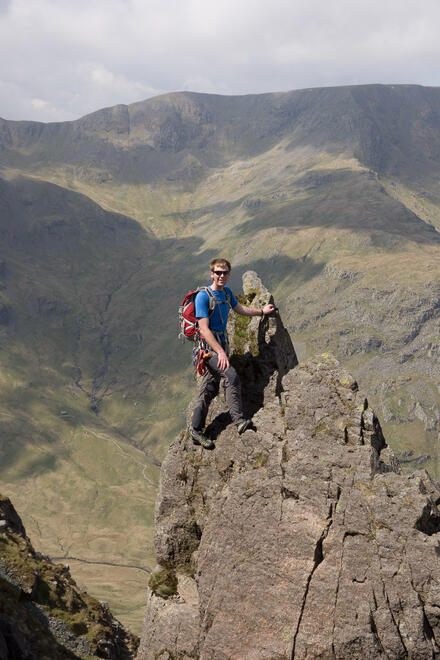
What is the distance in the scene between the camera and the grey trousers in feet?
60.4

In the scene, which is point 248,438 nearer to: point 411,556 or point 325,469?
point 325,469

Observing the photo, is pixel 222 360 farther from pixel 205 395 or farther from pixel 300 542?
pixel 300 542

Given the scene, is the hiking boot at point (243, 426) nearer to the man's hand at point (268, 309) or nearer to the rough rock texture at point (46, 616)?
the man's hand at point (268, 309)

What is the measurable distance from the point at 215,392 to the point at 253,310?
3961mm

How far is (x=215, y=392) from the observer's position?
780 inches

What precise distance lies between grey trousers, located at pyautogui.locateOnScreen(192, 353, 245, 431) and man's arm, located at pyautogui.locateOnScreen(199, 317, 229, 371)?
49 centimetres

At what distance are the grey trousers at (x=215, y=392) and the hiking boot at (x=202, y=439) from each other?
0.60 ft

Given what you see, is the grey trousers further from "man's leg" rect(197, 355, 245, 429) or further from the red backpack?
the red backpack

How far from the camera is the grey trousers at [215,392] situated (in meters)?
18.4

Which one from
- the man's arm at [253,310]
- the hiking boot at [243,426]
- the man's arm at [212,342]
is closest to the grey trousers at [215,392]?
the hiking boot at [243,426]

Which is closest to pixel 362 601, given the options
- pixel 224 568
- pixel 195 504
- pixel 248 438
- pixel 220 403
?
pixel 224 568

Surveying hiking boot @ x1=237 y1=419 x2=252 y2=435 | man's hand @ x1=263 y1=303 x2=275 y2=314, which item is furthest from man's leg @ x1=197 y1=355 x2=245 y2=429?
man's hand @ x1=263 y1=303 x2=275 y2=314

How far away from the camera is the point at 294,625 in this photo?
1449cm

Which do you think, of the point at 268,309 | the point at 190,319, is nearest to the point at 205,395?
the point at 190,319
